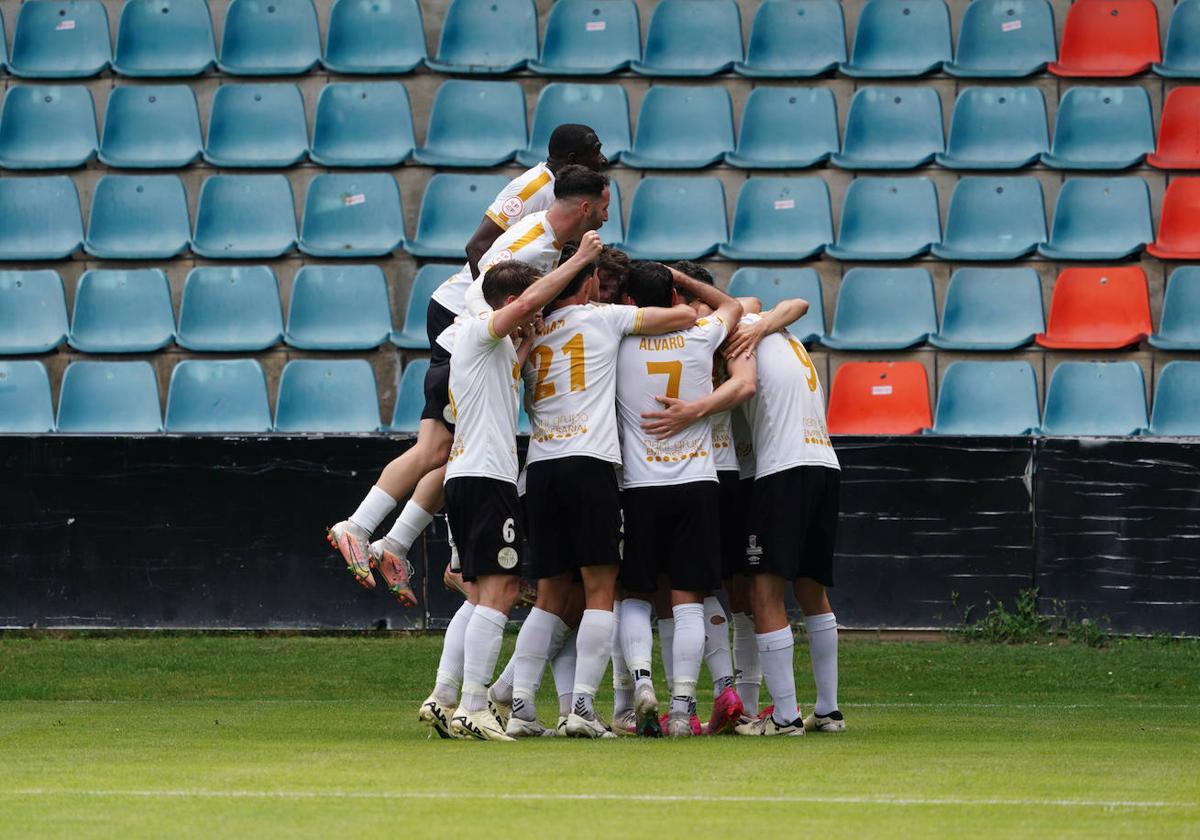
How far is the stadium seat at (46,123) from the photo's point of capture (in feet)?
45.1

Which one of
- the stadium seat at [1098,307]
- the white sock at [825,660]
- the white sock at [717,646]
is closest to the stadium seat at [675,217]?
the stadium seat at [1098,307]

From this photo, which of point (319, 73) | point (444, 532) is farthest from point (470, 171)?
point (444, 532)

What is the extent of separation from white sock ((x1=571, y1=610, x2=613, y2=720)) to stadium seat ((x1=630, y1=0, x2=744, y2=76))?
8125 millimetres

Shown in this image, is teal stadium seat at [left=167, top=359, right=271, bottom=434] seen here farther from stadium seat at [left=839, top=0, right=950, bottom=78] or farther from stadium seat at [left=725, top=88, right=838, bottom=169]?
stadium seat at [left=839, top=0, right=950, bottom=78]

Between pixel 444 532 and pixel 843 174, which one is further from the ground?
pixel 843 174

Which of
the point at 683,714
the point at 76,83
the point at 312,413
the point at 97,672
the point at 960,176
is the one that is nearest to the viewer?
the point at 683,714

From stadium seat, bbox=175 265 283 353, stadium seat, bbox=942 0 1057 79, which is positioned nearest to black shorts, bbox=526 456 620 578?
stadium seat, bbox=175 265 283 353

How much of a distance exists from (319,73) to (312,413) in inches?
125

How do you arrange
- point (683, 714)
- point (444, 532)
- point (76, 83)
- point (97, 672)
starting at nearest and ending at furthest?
point (683, 714) < point (97, 672) < point (444, 532) < point (76, 83)

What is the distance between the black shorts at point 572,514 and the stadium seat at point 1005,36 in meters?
8.14

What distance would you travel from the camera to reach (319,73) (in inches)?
547

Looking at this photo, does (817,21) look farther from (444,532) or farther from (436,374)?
(436,374)

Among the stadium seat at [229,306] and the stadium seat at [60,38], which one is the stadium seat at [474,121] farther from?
the stadium seat at [60,38]

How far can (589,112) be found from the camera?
13469 mm
